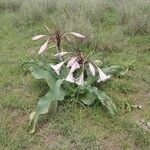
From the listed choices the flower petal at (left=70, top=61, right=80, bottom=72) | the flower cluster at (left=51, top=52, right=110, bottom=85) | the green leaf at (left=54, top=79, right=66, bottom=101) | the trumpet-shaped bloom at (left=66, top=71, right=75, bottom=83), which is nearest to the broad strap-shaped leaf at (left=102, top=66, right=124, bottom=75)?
the flower cluster at (left=51, top=52, right=110, bottom=85)

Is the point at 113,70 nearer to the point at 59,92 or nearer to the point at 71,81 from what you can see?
the point at 71,81

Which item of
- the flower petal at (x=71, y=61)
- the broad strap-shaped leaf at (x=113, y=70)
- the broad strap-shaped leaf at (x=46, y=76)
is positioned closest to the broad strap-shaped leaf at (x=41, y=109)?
the broad strap-shaped leaf at (x=46, y=76)

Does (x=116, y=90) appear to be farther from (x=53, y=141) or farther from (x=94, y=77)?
(x=53, y=141)

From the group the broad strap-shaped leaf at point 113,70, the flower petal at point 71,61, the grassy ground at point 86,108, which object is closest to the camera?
the grassy ground at point 86,108

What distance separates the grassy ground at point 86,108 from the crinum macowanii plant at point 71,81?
100 millimetres

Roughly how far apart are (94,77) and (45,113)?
733 mm

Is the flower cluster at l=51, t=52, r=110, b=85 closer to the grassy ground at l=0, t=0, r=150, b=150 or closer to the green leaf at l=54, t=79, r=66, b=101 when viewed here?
the green leaf at l=54, t=79, r=66, b=101

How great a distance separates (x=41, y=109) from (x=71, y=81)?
0.44 meters

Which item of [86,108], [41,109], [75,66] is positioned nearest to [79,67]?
→ [75,66]

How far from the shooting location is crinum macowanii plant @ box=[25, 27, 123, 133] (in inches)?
148

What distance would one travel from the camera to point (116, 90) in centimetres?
429

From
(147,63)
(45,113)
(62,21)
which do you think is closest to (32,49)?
(62,21)

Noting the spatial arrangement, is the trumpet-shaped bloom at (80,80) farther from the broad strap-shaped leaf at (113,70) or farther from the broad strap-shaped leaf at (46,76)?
the broad strap-shaped leaf at (113,70)

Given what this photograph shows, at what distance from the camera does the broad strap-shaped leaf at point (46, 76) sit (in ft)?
13.2
